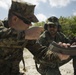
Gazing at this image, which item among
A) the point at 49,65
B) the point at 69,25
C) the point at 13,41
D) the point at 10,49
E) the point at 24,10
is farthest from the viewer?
the point at 69,25

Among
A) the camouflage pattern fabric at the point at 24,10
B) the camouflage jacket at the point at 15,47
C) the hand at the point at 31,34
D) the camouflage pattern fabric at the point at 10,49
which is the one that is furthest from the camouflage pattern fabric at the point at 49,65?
the camouflage pattern fabric at the point at 24,10

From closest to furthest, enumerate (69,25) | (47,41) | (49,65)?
1. (49,65)
2. (47,41)
3. (69,25)

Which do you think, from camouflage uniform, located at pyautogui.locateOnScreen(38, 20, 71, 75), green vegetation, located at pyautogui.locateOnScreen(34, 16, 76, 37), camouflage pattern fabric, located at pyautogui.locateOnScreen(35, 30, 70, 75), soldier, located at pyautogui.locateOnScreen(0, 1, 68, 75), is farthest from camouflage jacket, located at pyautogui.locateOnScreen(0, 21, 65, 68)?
green vegetation, located at pyautogui.locateOnScreen(34, 16, 76, 37)

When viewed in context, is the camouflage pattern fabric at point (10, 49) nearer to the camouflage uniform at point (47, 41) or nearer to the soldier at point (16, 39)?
the soldier at point (16, 39)

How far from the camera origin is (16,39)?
3.51 meters

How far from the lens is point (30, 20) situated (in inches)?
133

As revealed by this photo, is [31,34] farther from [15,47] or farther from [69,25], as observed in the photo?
[69,25]

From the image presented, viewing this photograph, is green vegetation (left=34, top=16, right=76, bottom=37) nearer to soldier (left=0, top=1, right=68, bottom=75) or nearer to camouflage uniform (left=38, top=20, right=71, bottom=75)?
camouflage uniform (left=38, top=20, right=71, bottom=75)

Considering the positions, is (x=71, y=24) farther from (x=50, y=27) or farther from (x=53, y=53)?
(x=53, y=53)

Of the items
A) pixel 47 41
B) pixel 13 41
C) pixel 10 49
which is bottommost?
pixel 47 41

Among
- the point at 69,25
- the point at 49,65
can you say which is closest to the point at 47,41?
the point at 49,65

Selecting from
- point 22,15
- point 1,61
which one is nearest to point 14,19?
point 22,15

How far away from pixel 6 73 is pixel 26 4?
1.13 meters

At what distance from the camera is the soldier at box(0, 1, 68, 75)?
10.9 feet
